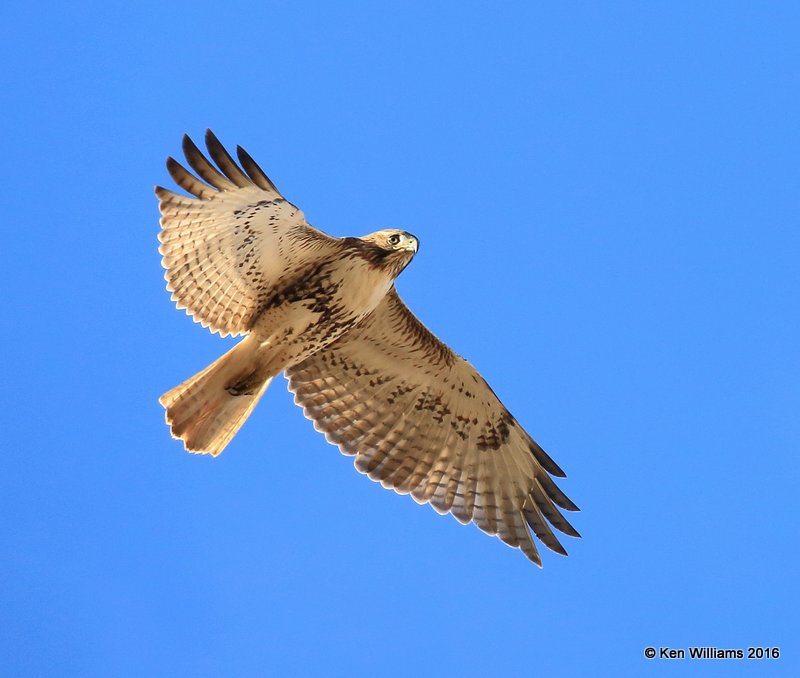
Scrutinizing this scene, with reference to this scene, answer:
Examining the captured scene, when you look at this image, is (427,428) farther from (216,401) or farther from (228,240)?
(228,240)

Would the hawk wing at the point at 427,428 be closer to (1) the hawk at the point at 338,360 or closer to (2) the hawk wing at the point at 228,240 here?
(1) the hawk at the point at 338,360

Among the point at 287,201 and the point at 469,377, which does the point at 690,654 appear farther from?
the point at 287,201

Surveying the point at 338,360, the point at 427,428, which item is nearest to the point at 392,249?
the point at 338,360

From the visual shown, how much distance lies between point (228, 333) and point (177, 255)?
0.81 metres

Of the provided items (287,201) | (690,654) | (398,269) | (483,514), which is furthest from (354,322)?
(690,654)

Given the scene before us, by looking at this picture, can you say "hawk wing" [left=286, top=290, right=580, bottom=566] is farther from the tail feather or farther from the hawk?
the tail feather

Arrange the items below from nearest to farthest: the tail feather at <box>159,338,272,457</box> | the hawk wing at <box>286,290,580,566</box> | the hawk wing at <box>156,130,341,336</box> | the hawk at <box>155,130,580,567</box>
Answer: the hawk wing at <box>156,130,341,336</box> < the hawk at <box>155,130,580,567</box> < the tail feather at <box>159,338,272,457</box> < the hawk wing at <box>286,290,580,566</box>

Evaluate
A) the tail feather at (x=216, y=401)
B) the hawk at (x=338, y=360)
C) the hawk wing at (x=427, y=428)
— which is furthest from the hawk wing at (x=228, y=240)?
the hawk wing at (x=427, y=428)

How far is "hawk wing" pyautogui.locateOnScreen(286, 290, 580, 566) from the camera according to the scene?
11375 millimetres

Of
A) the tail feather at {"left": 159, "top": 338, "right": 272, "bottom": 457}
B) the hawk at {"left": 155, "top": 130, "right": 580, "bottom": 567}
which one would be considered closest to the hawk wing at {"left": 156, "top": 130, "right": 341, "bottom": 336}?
the hawk at {"left": 155, "top": 130, "right": 580, "bottom": 567}

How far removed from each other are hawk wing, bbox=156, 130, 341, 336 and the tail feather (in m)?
0.35

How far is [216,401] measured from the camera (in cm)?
1046

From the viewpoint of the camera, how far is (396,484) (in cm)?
1155

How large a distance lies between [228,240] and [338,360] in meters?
1.86
